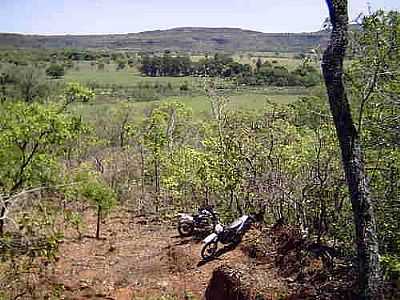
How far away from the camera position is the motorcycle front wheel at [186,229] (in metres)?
16.0

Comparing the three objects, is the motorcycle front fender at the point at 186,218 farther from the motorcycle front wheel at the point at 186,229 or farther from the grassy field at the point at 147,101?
the grassy field at the point at 147,101

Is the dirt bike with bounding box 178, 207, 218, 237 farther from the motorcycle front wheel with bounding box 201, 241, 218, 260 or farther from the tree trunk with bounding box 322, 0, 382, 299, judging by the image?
the tree trunk with bounding box 322, 0, 382, 299

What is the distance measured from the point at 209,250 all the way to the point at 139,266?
2.47 m

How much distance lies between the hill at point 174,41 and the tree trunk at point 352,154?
102 meters

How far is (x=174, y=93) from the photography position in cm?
5684

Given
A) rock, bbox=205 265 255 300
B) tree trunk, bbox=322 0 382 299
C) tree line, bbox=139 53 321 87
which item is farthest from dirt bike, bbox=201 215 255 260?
tree trunk, bbox=322 0 382 299

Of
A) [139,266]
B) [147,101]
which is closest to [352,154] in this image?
[139,266]

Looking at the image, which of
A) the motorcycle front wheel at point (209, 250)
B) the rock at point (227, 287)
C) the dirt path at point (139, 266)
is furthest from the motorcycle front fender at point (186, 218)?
the rock at point (227, 287)

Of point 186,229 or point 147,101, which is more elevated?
point 147,101

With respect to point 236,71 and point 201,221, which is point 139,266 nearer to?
point 201,221

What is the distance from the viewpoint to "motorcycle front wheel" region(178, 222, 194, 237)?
16.0 m

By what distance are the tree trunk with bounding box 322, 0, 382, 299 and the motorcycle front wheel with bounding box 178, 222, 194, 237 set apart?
9.41 meters

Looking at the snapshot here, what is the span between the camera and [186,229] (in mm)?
16312

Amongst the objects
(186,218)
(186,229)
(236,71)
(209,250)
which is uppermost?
(236,71)
